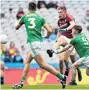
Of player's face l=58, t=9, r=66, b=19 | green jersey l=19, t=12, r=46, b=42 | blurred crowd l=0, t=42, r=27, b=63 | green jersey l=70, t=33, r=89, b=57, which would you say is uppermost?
player's face l=58, t=9, r=66, b=19

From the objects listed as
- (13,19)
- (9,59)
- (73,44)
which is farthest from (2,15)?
(73,44)

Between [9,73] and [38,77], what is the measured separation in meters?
1.20

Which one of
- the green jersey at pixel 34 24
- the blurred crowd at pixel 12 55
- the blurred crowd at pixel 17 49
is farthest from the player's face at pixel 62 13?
the blurred crowd at pixel 12 55

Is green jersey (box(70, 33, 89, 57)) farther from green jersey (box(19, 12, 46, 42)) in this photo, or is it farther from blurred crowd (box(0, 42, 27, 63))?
blurred crowd (box(0, 42, 27, 63))

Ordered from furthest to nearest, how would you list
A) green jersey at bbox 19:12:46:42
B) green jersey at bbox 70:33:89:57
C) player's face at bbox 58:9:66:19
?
player's face at bbox 58:9:66:19
green jersey at bbox 70:33:89:57
green jersey at bbox 19:12:46:42

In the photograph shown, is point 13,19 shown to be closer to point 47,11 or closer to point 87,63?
point 47,11

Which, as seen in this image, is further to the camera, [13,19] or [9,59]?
[13,19]

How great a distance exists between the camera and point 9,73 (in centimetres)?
2080

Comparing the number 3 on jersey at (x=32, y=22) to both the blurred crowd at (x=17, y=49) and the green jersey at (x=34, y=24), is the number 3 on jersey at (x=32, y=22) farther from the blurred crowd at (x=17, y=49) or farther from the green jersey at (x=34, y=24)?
the blurred crowd at (x=17, y=49)

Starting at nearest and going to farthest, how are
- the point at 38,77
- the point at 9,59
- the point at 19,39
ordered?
1. the point at 38,77
2. the point at 9,59
3. the point at 19,39

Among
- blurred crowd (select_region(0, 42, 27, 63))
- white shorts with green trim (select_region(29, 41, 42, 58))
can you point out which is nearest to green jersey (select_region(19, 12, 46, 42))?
white shorts with green trim (select_region(29, 41, 42, 58))

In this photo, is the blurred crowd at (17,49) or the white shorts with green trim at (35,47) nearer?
the white shorts with green trim at (35,47)

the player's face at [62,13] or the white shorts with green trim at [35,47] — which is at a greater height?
the player's face at [62,13]

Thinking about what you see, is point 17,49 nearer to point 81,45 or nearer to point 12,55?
point 12,55
